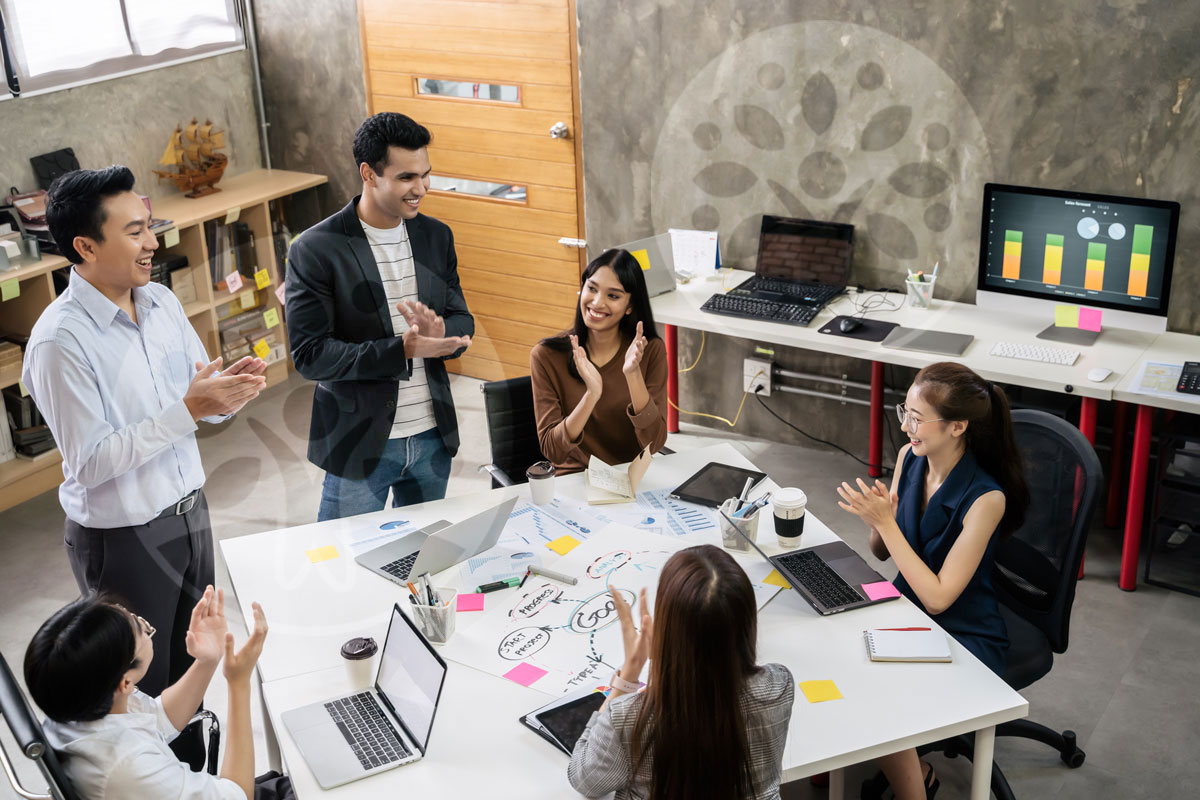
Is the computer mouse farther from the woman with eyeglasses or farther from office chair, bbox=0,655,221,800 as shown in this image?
office chair, bbox=0,655,221,800

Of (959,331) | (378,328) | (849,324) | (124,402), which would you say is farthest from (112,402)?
(959,331)

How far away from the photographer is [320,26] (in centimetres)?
530

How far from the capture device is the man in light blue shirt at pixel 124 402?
2.39 metres

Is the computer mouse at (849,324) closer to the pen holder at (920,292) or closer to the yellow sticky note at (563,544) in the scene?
the pen holder at (920,292)

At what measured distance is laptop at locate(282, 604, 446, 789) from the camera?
201 centimetres

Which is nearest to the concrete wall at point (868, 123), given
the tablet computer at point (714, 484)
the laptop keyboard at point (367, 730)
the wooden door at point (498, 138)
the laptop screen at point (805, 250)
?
the laptop screen at point (805, 250)

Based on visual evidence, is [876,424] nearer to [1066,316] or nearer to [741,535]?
[1066,316]

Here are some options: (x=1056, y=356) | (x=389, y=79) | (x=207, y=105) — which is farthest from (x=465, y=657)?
(x=207, y=105)

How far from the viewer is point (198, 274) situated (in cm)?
507

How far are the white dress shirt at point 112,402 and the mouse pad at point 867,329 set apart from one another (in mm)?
2234

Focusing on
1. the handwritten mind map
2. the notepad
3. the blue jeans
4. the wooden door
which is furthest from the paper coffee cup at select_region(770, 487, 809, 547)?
the wooden door

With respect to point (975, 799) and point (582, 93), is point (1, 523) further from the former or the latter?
point (975, 799)

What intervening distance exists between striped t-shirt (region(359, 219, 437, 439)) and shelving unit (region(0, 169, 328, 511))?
1886 mm

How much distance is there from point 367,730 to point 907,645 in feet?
3.48
